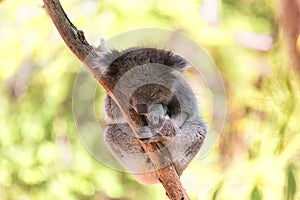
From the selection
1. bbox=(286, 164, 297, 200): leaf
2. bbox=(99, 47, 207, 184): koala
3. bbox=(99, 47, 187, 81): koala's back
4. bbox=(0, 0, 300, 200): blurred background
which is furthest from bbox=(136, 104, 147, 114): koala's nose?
bbox=(0, 0, 300, 200): blurred background

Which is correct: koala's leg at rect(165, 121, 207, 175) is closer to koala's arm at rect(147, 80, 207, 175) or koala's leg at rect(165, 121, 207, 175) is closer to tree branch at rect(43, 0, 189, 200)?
koala's arm at rect(147, 80, 207, 175)

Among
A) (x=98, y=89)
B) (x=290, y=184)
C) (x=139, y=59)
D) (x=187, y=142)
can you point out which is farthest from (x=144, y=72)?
(x=98, y=89)

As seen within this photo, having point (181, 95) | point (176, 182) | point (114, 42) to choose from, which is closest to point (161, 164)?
point (176, 182)

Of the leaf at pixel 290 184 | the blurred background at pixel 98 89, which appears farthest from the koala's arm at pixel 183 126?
the blurred background at pixel 98 89

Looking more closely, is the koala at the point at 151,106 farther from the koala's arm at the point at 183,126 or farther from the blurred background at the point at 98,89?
the blurred background at the point at 98,89

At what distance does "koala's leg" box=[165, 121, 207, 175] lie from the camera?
1.73 metres

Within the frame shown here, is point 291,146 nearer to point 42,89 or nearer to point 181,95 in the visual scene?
point 181,95

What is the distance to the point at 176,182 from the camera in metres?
1.40

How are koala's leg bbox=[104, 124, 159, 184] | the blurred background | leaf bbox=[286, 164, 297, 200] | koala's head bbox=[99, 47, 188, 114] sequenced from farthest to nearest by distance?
the blurred background → koala's leg bbox=[104, 124, 159, 184] → koala's head bbox=[99, 47, 188, 114] → leaf bbox=[286, 164, 297, 200]

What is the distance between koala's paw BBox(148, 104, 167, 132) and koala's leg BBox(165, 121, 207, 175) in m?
0.10

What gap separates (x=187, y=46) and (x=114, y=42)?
628 millimetres

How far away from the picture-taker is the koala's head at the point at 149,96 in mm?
1596

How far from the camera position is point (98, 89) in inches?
106

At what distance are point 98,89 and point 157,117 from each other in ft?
3.79
